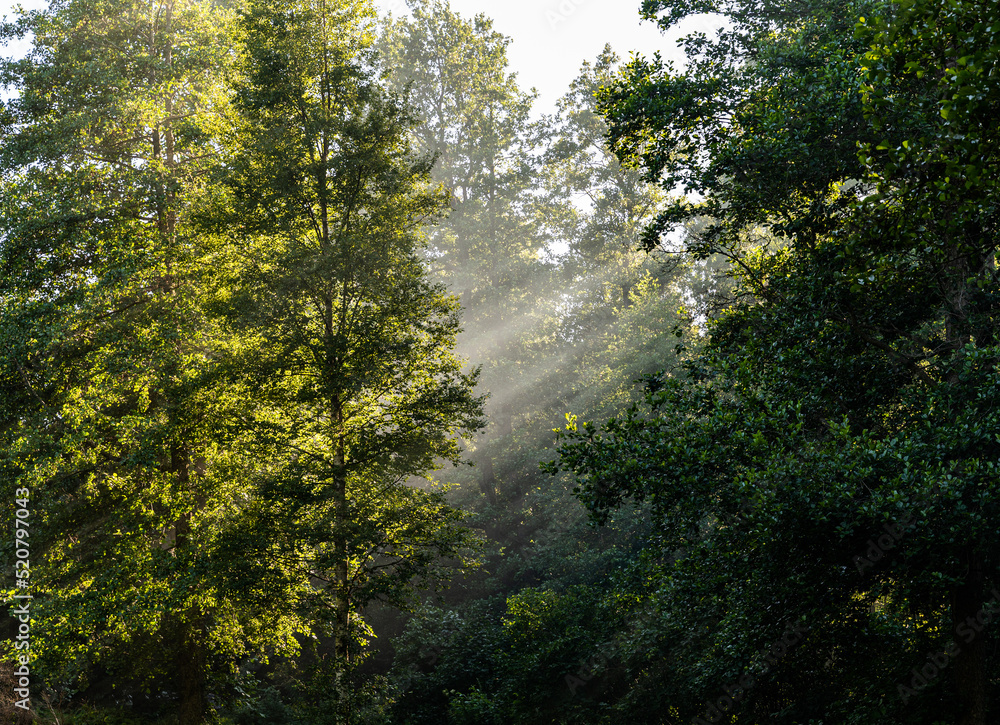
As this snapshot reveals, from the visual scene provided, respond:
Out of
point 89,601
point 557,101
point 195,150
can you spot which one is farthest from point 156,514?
point 557,101

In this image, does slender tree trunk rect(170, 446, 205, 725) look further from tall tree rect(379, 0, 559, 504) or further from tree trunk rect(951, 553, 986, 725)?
tall tree rect(379, 0, 559, 504)

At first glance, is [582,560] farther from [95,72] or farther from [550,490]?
[95,72]

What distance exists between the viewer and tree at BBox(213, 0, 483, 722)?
11.7 metres

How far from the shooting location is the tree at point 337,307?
11.7 meters

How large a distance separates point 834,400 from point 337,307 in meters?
9.14

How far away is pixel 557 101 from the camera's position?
108 ft

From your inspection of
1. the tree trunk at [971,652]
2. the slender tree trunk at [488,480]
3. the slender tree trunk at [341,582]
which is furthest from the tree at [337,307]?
the slender tree trunk at [488,480]

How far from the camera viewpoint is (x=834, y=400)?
26.7ft

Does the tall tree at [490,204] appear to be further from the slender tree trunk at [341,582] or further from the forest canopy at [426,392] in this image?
the slender tree trunk at [341,582]

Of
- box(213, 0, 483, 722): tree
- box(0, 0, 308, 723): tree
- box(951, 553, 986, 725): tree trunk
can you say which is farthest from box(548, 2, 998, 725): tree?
box(0, 0, 308, 723): tree

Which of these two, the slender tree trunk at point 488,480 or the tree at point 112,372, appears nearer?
the tree at point 112,372

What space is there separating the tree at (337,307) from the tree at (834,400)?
5064 millimetres

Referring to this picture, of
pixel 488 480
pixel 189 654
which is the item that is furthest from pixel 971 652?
pixel 488 480

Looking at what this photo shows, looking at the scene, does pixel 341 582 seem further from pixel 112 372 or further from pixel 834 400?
pixel 834 400
